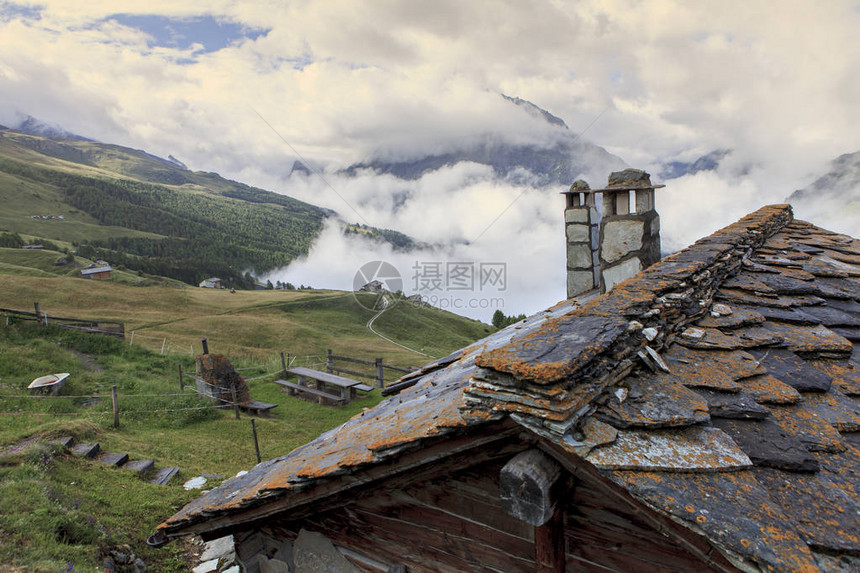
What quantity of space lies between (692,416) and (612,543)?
30.1 inches

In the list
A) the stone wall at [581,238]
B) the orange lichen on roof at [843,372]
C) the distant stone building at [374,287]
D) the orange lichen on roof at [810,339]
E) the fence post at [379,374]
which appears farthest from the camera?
the distant stone building at [374,287]

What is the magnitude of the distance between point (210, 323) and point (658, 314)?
4089 centimetres

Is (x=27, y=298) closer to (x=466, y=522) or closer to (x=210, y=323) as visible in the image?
(x=210, y=323)

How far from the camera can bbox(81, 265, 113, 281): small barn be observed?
6669 centimetres

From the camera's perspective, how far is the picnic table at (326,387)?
1744cm

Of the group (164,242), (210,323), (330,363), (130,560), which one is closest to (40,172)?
(164,242)

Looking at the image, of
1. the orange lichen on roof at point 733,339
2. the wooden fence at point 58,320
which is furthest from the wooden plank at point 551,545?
the wooden fence at point 58,320

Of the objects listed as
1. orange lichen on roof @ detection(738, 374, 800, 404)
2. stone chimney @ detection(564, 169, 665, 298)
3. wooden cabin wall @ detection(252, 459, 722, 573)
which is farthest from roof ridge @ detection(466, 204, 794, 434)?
stone chimney @ detection(564, 169, 665, 298)

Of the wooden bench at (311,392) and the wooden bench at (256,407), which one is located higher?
the wooden bench at (256,407)

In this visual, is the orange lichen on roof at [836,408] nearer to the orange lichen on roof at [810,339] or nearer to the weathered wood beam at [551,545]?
the orange lichen on roof at [810,339]

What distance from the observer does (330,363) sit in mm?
22031

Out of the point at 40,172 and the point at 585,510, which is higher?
the point at 40,172

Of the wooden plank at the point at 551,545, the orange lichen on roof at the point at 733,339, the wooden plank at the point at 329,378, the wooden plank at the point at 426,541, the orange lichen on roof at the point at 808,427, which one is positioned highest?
the orange lichen on roof at the point at 733,339

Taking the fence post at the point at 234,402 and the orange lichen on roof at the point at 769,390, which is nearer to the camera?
the orange lichen on roof at the point at 769,390
